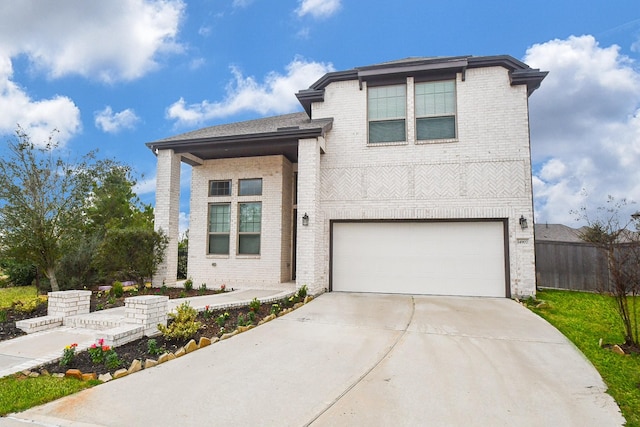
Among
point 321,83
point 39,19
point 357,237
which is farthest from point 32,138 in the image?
point 357,237

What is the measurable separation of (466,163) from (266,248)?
258 inches

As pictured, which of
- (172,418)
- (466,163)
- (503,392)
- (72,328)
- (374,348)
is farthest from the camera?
(466,163)

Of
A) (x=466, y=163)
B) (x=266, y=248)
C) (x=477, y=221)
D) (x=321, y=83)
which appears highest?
(x=321, y=83)

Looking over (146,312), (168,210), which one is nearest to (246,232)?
(168,210)

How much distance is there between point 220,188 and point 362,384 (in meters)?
9.65

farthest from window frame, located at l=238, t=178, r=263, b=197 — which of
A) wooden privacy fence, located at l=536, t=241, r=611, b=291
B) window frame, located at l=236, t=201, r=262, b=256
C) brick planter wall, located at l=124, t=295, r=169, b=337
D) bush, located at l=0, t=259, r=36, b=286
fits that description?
bush, located at l=0, t=259, r=36, b=286

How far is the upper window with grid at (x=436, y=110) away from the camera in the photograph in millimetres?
9898

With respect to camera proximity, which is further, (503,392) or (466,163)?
(466,163)

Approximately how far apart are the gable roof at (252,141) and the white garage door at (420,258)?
2.87 metres

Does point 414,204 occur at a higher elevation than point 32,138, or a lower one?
lower

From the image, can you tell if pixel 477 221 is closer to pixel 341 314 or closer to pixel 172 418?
pixel 341 314

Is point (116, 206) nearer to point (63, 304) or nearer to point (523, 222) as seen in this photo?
point (63, 304)

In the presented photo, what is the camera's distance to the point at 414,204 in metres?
9.73

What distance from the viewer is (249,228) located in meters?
11.6
